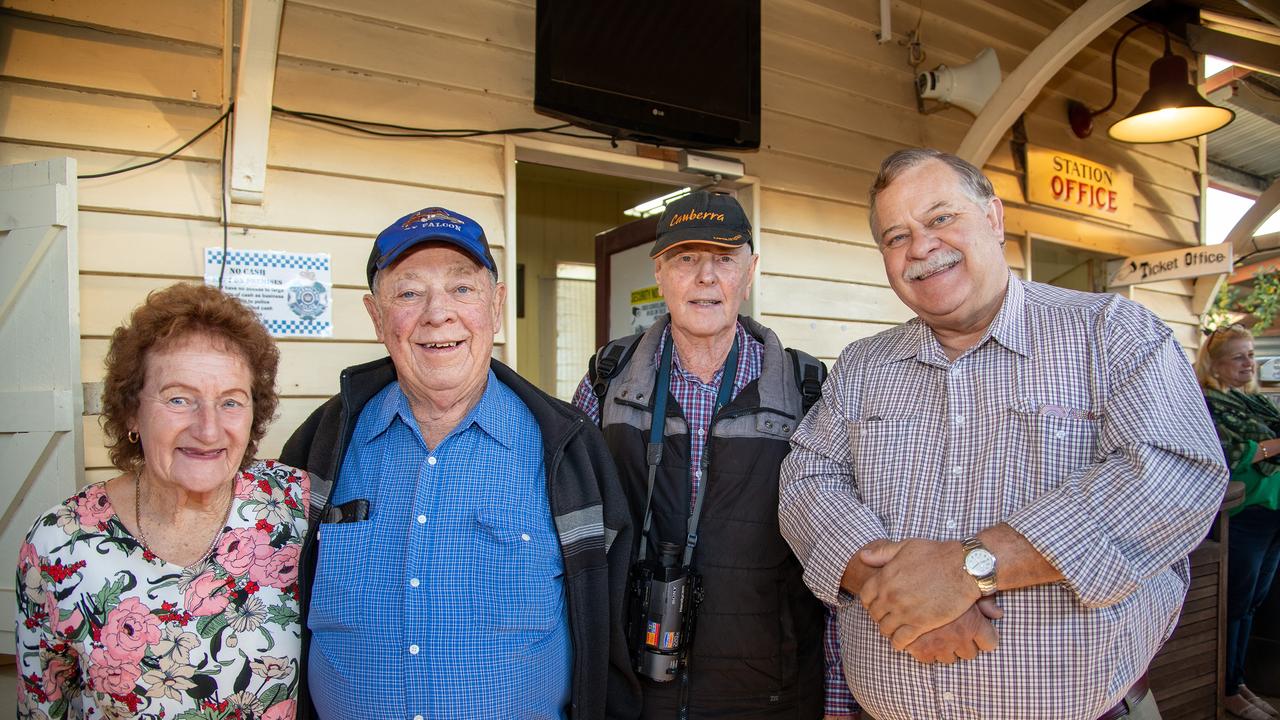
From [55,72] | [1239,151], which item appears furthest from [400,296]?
[1239,151]

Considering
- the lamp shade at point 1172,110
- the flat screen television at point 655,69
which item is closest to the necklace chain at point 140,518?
the flat screen television at point 655,69

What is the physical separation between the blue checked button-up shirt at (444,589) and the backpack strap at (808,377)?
0.66 m

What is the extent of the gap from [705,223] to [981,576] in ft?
3.45

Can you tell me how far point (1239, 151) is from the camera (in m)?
8.55

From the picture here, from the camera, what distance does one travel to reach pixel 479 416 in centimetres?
165

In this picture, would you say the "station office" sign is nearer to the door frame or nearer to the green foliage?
the door frame

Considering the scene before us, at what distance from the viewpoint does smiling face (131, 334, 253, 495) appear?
1.44 meters

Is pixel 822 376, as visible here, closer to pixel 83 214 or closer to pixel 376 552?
pixel 376 552

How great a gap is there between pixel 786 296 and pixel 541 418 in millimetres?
2088

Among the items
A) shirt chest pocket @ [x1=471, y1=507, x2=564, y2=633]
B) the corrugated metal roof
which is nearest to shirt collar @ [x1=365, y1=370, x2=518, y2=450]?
shirt chest pocket @ [x1=471, y1=507, x2=564, y2=633]

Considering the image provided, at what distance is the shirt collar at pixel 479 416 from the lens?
1655mm

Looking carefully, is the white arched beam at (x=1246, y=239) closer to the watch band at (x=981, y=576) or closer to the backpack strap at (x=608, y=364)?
the backpack strap at (x=608, y=364)

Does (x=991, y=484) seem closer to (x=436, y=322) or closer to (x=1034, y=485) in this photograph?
(x=1034, y=485)

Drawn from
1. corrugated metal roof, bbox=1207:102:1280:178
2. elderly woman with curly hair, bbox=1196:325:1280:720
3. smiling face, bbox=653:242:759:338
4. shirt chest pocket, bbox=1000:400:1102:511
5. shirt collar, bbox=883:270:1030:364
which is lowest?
elderly woman with curly hair, bbox=1196:325:1280:720
